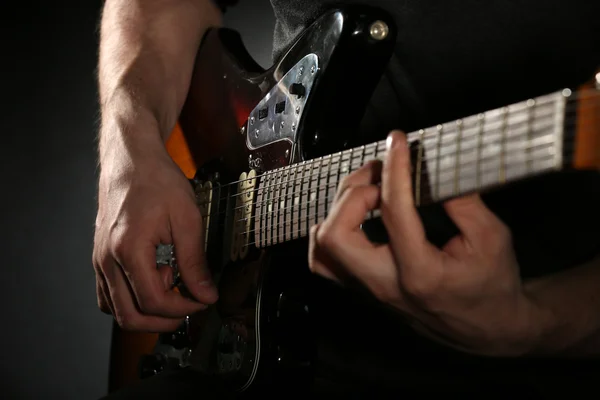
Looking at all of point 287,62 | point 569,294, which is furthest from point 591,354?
point 287,62

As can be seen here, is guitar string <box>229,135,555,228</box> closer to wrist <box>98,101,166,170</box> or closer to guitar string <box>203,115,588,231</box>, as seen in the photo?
guitar string <box>203,115,588,231</box>

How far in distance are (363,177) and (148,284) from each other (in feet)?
1.30

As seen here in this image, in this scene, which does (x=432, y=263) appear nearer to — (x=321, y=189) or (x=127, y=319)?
(x=321, y=189)

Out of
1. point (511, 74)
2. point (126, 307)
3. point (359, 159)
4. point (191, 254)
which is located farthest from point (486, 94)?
point (126, 307)

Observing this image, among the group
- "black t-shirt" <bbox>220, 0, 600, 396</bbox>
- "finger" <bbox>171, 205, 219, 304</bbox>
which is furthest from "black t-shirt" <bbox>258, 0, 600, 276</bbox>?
"finger" <bbox>171, 205, 219, 304</bbox>

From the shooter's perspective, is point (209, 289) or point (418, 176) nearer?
point (418, 176)

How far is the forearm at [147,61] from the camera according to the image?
977mm

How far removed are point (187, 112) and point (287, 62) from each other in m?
0.32

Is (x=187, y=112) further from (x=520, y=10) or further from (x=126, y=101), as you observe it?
(x=520, y=10)

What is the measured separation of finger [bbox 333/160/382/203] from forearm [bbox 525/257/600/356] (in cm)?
20

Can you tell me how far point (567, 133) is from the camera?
0.42 m

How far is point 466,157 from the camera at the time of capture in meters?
0.49

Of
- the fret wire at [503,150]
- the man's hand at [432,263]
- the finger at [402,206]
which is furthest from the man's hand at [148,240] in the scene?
the fret wire at [503,150]

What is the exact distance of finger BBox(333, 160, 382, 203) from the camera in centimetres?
56
